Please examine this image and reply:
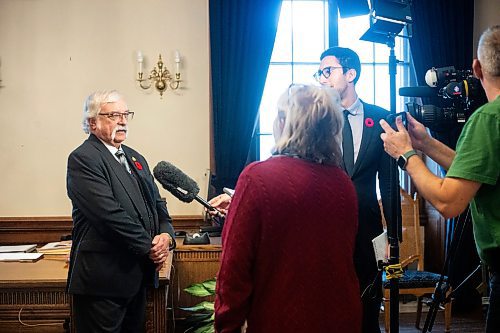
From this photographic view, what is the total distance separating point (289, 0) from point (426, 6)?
1.08 meters

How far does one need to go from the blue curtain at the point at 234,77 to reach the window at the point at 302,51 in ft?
0.92

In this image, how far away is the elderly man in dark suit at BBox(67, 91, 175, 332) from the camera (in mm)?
2389

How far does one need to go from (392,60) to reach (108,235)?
4.21 ft

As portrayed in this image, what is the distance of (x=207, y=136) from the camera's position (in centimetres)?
462

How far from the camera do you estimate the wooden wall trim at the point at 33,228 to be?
4473 mm

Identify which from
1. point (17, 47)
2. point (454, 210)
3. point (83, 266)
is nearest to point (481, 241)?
point (454, 210)

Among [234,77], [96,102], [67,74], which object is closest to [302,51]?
[234,77]

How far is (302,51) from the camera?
4871mm

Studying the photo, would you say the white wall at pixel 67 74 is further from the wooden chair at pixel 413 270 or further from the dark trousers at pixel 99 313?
the dark trousers at pixel 99 313

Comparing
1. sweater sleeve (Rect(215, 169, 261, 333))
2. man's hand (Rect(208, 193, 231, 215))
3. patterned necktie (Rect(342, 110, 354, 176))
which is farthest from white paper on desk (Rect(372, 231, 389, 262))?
sweater sleeve (Rect(215, 169, 261, 333))

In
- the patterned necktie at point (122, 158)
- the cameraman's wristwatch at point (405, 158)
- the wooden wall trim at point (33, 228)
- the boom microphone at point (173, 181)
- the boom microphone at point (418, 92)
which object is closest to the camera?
the cameraman's wristwatch at point (405, 158)

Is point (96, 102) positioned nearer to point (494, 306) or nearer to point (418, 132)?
point (418, 132)

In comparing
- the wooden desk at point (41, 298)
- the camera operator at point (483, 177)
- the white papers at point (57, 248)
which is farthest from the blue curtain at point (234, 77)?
the camera operator at point (483, 177)

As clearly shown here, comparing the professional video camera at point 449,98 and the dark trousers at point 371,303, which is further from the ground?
the professional video camera at point 449,98
